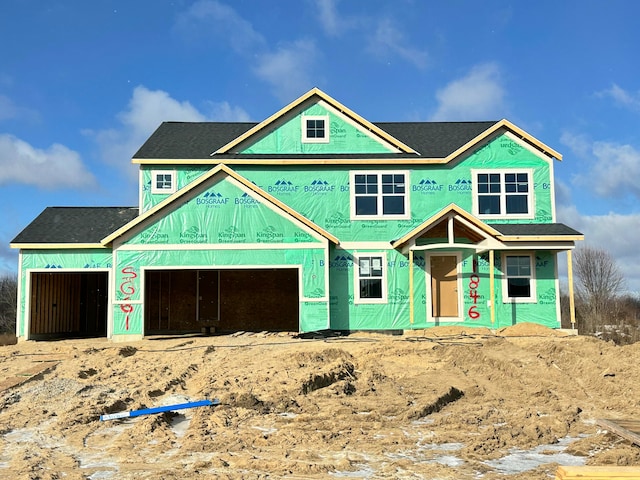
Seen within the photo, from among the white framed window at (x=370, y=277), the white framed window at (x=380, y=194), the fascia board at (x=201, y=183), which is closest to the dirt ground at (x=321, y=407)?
the white framed window at (x=370, y=277)

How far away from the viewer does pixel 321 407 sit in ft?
33.1

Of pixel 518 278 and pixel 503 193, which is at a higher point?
pixel 503 193

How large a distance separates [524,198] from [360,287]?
6.41 metres

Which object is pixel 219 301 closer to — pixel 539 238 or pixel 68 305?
pixel 68 305

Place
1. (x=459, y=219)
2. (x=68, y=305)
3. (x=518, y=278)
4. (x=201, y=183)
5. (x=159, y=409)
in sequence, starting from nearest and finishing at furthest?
(x=159, y=409), (x=201, y=183), (x=459, y=219), (x=518, y=278), (x=68, y=305)

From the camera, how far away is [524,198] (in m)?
20.4

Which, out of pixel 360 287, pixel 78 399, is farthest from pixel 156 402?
pixel 360 287

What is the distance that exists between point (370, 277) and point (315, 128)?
568cm

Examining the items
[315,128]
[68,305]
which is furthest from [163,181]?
[68,305]

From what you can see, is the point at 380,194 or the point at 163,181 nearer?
the point at 380,194

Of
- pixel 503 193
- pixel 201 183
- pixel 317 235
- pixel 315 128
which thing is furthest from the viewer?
pixel 315 128

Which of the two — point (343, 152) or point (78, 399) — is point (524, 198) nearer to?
point (343, 152)

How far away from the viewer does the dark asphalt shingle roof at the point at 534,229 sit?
18934 millimetres

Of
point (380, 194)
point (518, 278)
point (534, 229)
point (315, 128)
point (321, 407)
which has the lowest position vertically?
point (321, 407)
